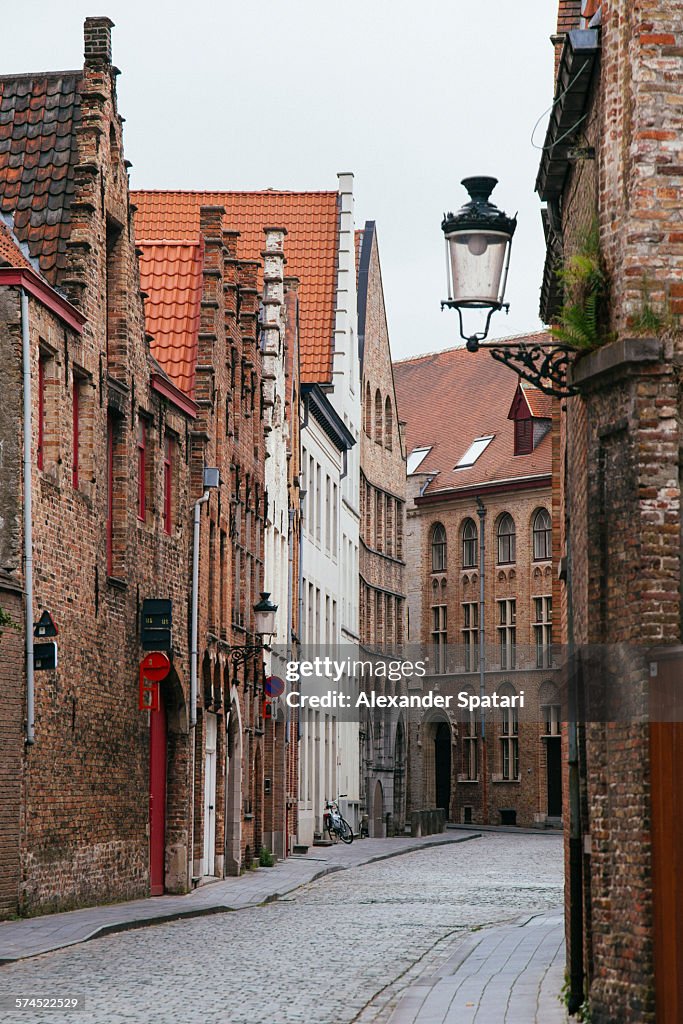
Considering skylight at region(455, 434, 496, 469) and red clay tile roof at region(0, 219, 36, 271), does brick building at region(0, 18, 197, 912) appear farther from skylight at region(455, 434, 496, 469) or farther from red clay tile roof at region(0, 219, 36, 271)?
skylight at region(455, 434, 496, 469)

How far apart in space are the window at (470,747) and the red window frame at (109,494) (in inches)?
1675

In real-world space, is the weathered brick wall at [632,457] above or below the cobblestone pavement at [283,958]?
above

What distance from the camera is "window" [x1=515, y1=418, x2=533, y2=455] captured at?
66.6 meters

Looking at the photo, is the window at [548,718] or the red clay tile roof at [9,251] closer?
the red clay tile roof at [9,251]

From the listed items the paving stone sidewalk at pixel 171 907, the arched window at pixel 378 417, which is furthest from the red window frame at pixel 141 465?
the arched window at pixel 378 417

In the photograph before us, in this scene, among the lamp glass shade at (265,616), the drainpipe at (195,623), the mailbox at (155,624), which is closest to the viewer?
the mailbox at (155,624)

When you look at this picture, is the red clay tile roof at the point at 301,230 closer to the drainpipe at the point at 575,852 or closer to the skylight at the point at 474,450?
the skylight at the point at 474,450

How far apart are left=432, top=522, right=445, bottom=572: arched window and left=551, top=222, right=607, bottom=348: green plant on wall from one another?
57410mm

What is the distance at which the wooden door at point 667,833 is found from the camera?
9414 millimetres

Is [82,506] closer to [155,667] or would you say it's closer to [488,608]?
[155,667]

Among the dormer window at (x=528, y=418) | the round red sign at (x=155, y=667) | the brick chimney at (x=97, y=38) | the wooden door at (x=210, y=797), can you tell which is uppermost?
the dormer window at (x=528, y=418)

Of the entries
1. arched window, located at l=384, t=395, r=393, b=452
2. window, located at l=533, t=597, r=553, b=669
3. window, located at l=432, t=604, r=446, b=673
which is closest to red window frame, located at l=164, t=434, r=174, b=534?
arched window, located at l=384, t=395, r=393, b=452

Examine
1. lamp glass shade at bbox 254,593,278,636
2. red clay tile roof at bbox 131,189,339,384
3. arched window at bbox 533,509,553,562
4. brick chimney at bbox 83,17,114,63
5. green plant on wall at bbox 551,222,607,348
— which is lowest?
lamp glass shade at bbox 254,593,278,636

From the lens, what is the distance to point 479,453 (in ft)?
Answer: 225
